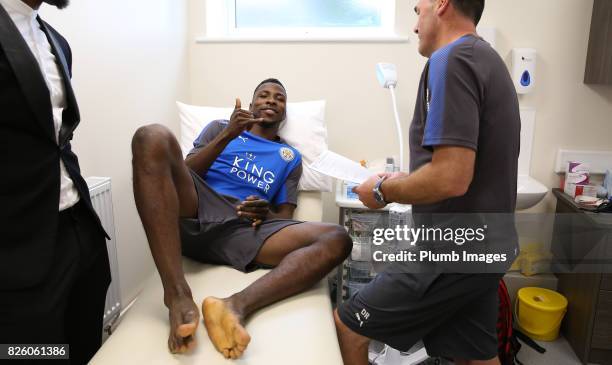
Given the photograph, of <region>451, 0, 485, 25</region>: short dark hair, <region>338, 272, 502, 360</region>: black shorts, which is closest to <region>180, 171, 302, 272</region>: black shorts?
<region>338, 272, 502, 360</region>: black shorts

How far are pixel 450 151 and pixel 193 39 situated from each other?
6.23 feet

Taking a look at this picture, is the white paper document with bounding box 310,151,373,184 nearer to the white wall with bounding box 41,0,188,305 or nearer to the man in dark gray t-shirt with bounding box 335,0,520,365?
the man in dark gray t-shirt with bounding box 335,0,520,365

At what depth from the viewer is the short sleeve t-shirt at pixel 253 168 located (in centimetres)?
182

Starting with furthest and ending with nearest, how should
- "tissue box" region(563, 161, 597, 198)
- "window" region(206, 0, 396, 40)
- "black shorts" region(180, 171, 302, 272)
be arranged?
"window" region(206, 0, 396, 40), "tissue box" region(563, 161, 597, 198), "black shorts" region(180, 171, 302, 272)

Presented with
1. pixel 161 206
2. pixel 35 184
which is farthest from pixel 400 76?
pixel 35 184

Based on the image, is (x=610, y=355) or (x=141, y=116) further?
(x=141, y=116)

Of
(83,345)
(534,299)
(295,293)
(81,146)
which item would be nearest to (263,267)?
(295,293)

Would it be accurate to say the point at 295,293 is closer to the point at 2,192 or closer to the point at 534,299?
the point at 2,192

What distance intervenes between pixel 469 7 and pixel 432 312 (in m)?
0.80

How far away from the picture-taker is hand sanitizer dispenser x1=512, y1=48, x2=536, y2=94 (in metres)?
2.22

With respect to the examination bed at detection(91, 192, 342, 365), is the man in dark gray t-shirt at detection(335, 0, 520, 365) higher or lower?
higher

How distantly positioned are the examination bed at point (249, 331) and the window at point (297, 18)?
1590 millimetres

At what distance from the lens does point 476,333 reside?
1266 mm

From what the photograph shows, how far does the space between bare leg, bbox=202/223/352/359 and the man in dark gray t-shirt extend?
17cm
